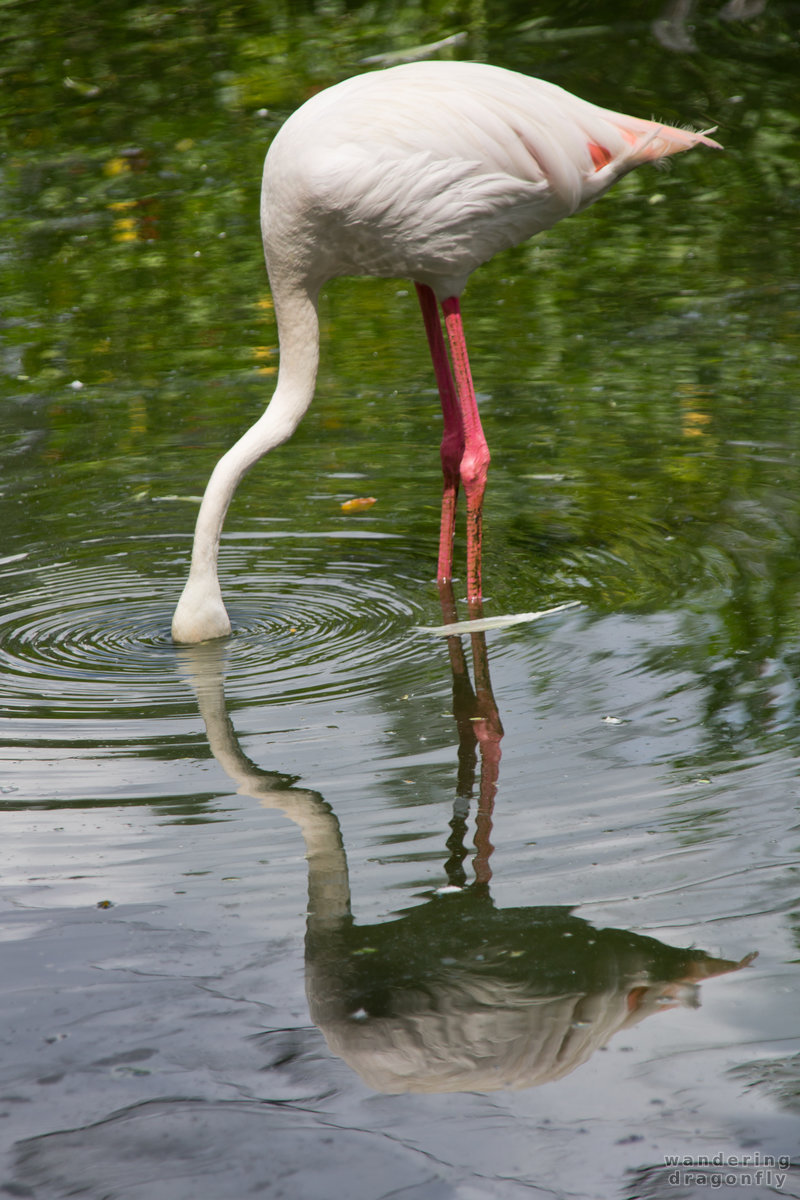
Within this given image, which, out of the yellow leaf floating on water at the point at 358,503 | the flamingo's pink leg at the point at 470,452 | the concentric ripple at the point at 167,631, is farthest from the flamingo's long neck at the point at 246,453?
the yellow leaf floating on water at the point at 358,503

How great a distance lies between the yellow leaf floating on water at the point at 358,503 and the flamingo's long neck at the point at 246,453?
0.86m

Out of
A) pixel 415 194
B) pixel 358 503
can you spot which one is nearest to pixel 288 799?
pixel 415 194

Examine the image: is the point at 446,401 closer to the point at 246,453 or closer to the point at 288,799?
the point at 246,453

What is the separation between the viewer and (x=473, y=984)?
107 inches

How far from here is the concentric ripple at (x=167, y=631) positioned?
4.12 meters

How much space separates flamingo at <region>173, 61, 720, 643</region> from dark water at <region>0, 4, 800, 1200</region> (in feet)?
1.34

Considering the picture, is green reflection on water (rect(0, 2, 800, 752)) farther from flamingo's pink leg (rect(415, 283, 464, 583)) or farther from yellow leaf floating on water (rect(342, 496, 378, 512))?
flamingo's pink leg (rect(415, 283, 464, 583))

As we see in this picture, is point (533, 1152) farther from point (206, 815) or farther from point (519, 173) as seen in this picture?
point (519, 173)

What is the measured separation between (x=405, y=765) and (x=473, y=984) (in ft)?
3.20

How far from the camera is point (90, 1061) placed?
2602 millimetres

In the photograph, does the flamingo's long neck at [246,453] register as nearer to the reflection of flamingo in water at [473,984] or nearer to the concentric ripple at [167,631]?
the concentric ripple at [167,631]

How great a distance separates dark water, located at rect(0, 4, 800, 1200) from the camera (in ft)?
7.94

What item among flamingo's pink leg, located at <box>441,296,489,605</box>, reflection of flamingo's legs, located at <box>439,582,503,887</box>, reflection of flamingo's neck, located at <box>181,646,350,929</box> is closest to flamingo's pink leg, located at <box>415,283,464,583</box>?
flamingo's pink leg, located at <box>441,296,489,605</box>

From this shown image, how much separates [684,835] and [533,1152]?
3.46 ft
